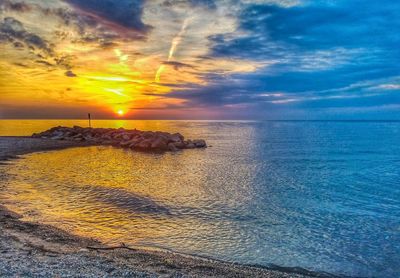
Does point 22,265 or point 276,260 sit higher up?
point 22,265

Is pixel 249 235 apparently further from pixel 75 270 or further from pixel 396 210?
pixel 396 210

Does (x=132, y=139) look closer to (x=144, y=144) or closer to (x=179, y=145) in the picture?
(x=144, y=144)

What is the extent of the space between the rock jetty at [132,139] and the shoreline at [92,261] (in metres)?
36.6

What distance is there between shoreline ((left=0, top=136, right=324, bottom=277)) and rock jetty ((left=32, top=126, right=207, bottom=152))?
36631 millimetres

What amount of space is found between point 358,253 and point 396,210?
6.74 meters

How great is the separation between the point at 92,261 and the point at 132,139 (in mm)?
45448

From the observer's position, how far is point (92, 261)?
319 inches

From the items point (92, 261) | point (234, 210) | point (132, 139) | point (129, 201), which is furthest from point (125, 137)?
point (92, 261)

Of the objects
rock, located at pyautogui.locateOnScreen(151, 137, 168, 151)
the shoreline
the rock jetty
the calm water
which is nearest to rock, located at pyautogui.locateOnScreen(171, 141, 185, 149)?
the rock jetty

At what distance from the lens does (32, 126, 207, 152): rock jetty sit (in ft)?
158

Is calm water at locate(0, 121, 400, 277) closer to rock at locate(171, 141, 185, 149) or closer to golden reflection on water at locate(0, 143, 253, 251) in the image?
golden reflection on water at locate(0, 143, 253, 251)

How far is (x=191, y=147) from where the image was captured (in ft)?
166

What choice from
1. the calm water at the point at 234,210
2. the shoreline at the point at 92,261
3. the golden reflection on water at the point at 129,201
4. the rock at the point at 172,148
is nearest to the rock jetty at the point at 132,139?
the rock at the point at 172,148

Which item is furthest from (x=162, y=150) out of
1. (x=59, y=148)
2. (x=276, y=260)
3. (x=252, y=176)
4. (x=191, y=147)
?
(x=276, y=260)
